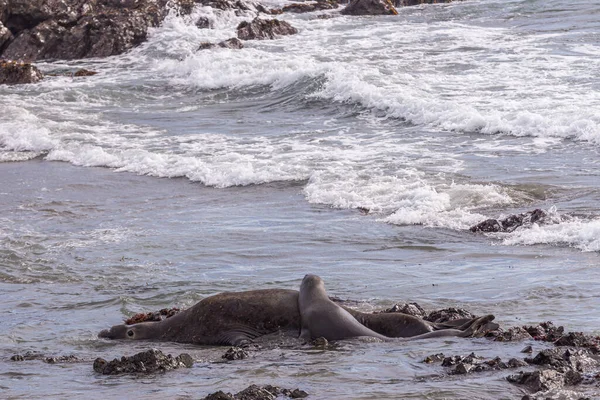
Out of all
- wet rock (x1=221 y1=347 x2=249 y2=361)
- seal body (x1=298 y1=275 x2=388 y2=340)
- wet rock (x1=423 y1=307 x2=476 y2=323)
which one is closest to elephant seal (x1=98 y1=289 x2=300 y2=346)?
seal body (x1=298 y1=275 x2=388 y2=340)

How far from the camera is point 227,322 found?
7797 millimetres

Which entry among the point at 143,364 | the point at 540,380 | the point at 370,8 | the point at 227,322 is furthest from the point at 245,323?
the point at 370,8

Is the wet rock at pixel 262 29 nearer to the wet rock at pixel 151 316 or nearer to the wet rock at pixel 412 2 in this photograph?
the wet rock at pixel 412 2

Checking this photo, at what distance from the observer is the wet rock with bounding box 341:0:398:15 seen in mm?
38656

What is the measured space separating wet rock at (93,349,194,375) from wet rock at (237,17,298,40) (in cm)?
2672

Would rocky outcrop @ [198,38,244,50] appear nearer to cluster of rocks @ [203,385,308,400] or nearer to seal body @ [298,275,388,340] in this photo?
seal body @ [298,275,388,340]

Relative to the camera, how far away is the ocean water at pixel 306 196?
7188mm

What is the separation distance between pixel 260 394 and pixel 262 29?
92.8ft

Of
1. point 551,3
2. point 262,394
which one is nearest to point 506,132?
point 262,394

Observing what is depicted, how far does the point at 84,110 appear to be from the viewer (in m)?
23.9

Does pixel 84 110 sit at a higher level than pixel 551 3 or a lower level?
lower

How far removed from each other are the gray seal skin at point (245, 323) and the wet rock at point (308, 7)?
3300 cm

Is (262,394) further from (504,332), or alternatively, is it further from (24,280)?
(24,280)

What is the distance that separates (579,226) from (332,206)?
146 inches
